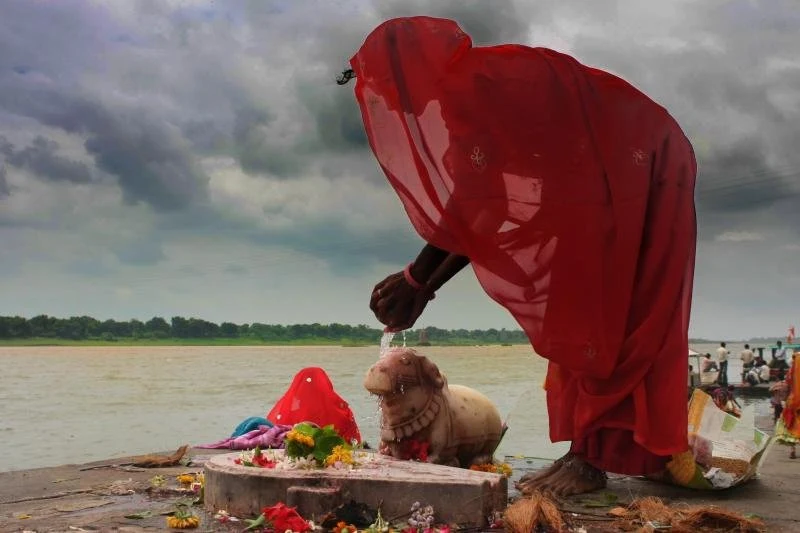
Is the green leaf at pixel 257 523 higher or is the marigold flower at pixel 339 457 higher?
the marigold flower at pixel 339 457

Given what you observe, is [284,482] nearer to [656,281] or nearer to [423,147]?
[423,147]

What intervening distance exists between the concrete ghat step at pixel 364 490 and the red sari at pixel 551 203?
41.5 inches

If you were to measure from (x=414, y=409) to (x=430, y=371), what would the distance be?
0.93 ft

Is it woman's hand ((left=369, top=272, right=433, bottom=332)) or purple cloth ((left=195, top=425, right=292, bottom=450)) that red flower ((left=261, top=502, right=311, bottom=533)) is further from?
purple cloth ((left=195, top=425, right=292, bottom=450))

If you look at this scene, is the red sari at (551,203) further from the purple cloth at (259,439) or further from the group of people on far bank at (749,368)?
the group of people on far bank at (749,368)

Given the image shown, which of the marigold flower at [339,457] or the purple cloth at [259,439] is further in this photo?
the purple cloth at [259,439]

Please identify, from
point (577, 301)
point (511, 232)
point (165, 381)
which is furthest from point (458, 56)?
point (165, 381)

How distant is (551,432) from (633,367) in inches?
29.5

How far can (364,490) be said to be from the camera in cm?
420

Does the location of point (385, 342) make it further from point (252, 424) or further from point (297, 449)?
point (252, 424)

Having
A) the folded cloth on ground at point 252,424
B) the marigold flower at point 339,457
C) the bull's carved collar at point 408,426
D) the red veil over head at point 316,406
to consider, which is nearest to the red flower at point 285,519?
the marigold flower at point 339,457

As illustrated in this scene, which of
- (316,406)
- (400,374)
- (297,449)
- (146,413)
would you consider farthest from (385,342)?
(146,413)

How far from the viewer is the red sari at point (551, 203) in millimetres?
4699

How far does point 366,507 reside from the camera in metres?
4.13
